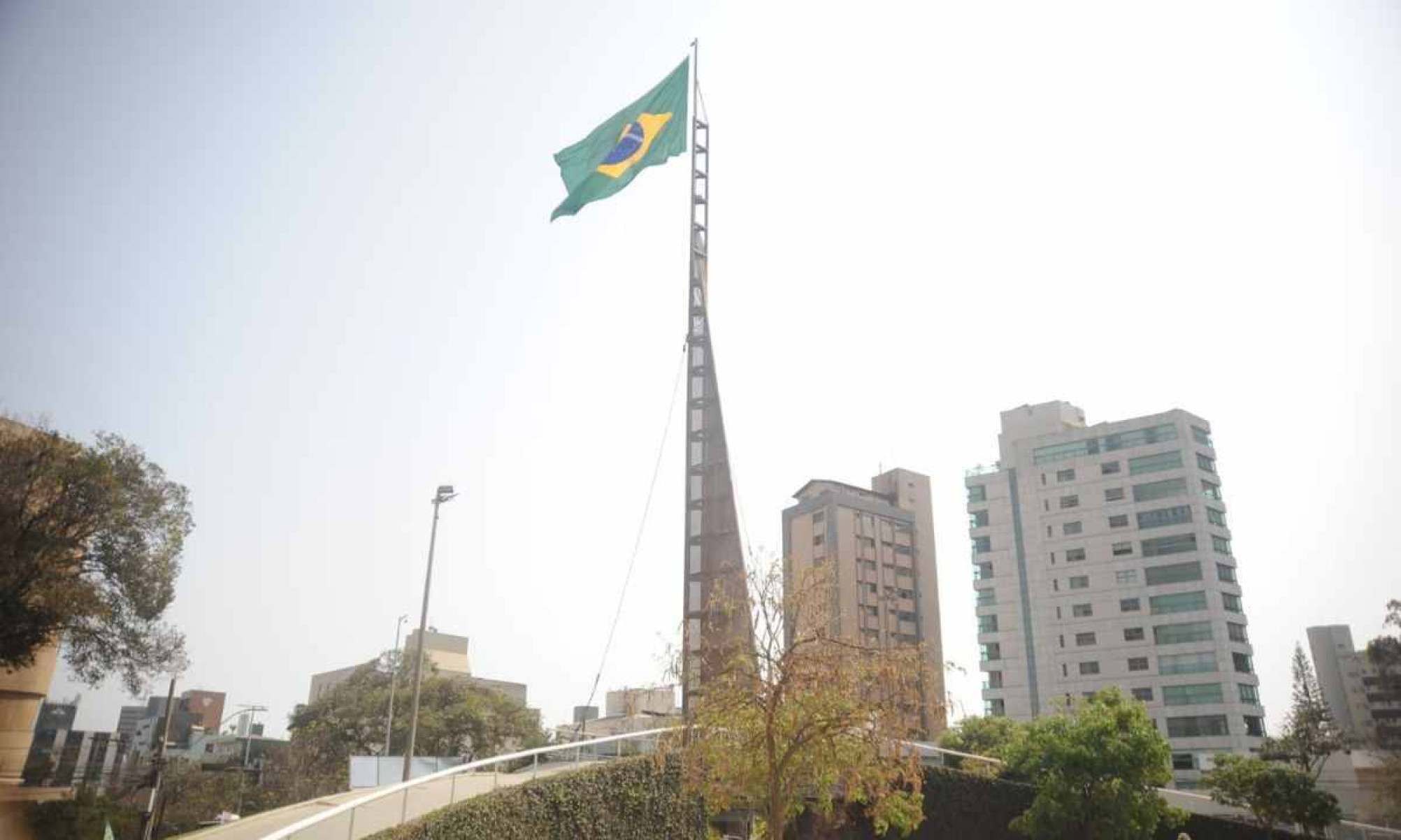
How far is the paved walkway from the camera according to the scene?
554 inches

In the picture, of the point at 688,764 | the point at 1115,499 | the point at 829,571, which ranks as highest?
the point at 1115,499

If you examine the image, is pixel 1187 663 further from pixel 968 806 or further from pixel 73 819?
pixel 73 819

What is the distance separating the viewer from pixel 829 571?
18.6 meters

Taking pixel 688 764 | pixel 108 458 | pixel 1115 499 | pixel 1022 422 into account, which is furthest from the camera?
pixel 1022 422

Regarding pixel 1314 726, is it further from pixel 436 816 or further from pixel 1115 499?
pixel 436 816

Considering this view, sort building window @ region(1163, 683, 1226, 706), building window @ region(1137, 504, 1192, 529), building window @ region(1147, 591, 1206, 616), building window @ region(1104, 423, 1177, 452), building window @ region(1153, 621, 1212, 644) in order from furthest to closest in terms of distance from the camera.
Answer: building window @ region(1104, 423, 1177, 452), building window @ region(1137, 504, 1192, 529), building window @ region(1147, 591, 1206, 616), building window @ region(1153, 621, 1212, 644), building window @ region(1163, 683, 1226, 706)

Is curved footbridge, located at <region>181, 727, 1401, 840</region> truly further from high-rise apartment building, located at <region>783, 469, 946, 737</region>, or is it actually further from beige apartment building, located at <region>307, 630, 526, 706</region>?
beige apartment building, located at <region>307, 630, 526, 706</region>

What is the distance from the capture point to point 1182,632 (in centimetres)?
6800

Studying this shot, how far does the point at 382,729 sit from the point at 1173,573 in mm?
58272

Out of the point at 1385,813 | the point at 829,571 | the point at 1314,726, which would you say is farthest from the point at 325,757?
the point at 1314,726

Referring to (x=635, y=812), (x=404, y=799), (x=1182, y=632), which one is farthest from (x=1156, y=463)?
(x=404, y=799)

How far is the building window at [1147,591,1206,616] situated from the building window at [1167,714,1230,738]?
25.6ft

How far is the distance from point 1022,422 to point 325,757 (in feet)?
204

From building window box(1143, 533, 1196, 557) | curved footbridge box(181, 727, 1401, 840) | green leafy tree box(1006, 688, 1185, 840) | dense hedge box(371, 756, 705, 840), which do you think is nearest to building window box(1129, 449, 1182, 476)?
building window box(1143, 533, 1196, 557)
